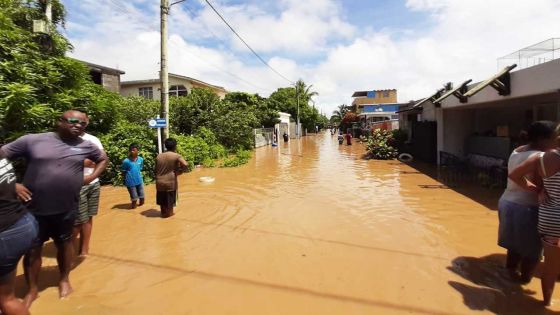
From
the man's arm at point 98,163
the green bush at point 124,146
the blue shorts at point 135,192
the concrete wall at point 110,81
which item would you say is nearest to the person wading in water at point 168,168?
the blue shorts at point 135,192

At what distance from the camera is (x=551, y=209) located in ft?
12.0

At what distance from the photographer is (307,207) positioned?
8766mm

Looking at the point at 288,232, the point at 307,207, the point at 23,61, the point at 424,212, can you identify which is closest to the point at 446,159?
the point at 424,212

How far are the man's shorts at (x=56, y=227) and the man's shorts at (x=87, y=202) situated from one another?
107 centimetres

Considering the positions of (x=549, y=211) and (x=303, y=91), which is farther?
(x=303, y=91)

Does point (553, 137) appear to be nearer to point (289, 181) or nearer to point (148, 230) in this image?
point (148, 230)

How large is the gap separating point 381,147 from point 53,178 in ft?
58.8

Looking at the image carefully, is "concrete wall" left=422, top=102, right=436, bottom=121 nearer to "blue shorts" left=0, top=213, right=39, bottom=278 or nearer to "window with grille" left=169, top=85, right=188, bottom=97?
"blue shorts" left=0, top=213, right=39, bottom=278

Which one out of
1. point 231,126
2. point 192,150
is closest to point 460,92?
point 192,150


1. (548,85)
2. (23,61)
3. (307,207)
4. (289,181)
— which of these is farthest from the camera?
(289,181)

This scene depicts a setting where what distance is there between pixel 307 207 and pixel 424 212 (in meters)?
2.50

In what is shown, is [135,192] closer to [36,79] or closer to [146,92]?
[36,79]

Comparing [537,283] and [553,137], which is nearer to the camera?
[553,137]

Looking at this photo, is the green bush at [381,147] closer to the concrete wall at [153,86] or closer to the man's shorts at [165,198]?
the man's shorts at [165,198]
